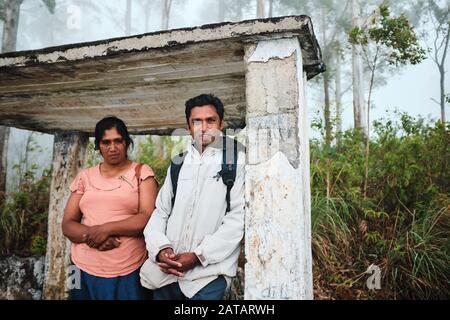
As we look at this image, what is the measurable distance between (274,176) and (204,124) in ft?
2.06

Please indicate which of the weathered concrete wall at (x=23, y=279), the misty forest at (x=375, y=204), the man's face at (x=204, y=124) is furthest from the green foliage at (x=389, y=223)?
the weathered concrete wall at (x=23, y=279)

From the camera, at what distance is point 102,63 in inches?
92.3

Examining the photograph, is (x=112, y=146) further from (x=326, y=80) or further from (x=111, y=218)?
(x=326, y=80)

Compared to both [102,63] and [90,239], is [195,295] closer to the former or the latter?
[90,239]

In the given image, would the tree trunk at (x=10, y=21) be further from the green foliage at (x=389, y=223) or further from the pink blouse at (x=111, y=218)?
the pink blouse at (x=111, y=218)

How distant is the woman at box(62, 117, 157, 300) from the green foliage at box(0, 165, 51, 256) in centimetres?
306

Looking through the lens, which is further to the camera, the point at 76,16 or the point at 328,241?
the point at 76,16

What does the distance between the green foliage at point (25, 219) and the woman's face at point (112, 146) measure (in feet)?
10.7

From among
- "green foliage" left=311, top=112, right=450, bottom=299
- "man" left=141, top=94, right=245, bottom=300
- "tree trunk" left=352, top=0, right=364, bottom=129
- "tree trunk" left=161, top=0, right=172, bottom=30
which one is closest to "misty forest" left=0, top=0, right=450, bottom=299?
"green foliage" left=311, top=112, right=450, bottom=299

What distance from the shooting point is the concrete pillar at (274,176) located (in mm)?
1846

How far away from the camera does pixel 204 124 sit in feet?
7.52

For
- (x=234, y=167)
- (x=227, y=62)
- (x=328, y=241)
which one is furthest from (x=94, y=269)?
(x=328, y=241)
